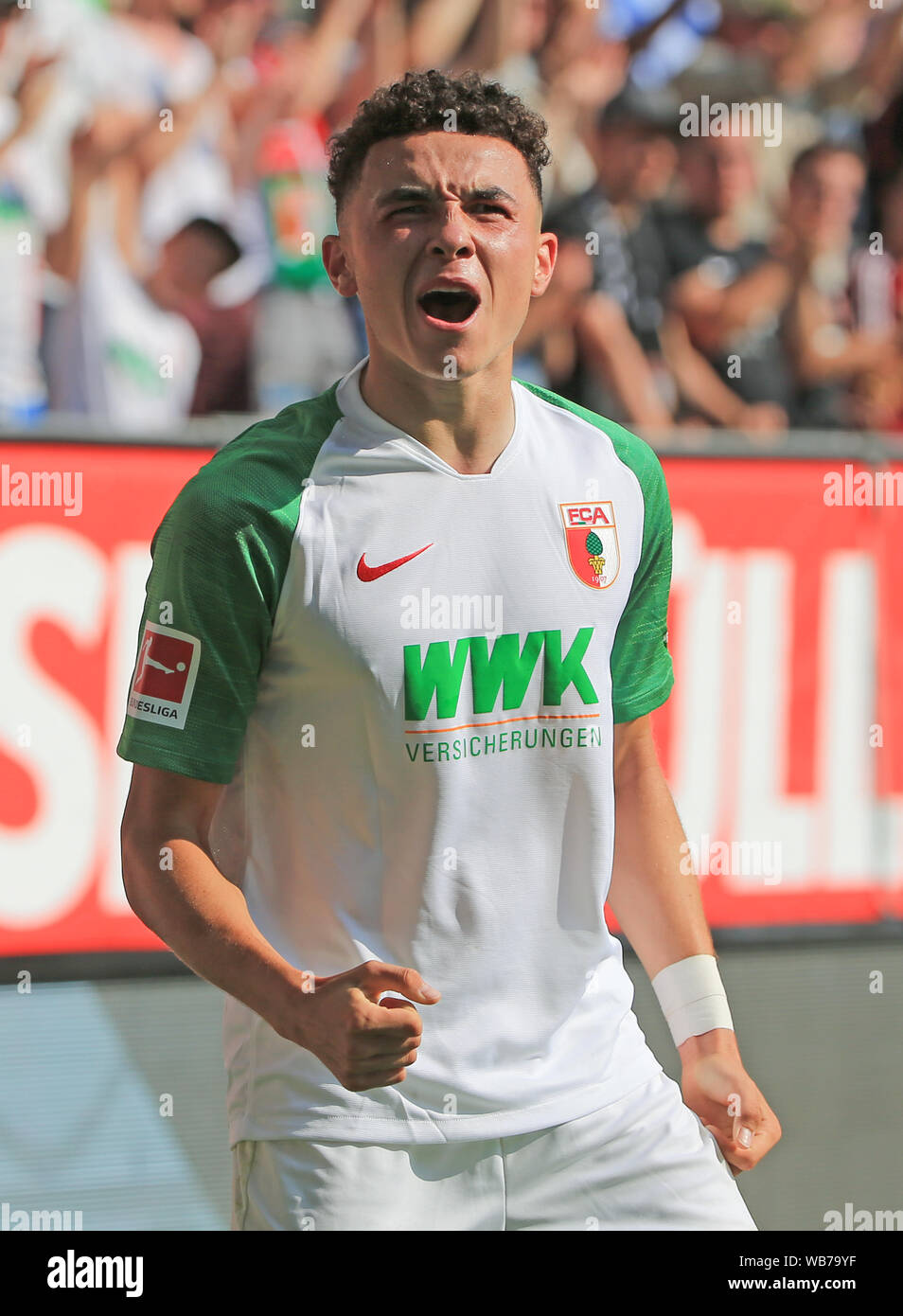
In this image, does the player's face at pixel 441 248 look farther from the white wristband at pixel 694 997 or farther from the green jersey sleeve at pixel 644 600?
the white wristband at pixel 694 997

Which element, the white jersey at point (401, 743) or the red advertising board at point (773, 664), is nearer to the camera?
the white jersey at point (401, 743)

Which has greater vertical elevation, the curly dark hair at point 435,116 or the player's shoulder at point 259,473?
the curly dark hair at point 435,116

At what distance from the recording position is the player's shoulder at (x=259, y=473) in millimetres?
1880

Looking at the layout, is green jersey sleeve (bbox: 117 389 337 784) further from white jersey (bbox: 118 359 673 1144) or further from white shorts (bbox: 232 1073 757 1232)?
white shorts (bbox: 232 1073 757 1232)

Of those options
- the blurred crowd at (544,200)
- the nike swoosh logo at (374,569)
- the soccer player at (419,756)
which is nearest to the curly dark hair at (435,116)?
the soccer player at (419,756)

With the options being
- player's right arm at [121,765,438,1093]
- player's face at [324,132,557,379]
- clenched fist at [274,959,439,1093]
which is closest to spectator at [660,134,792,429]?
player's face at [324,132,557,379]

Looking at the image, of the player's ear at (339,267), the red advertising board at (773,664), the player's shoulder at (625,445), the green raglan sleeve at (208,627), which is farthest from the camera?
the red advertising board at (773,664)

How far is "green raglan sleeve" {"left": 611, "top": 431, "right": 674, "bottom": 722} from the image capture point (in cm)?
219

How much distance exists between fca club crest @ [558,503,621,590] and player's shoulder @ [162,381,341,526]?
0.37m

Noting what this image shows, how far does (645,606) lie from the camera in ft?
7.23
